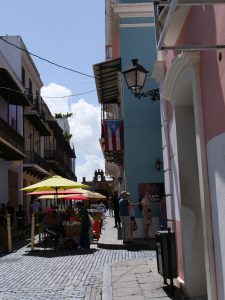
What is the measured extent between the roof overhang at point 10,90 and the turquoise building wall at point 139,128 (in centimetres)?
678

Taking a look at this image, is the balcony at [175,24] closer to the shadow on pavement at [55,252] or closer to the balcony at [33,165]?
the shadow on pavement at [55,252]

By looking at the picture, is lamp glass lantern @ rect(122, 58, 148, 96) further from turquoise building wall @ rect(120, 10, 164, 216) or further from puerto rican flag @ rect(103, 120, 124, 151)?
puerto rican flag @ rect(103, 120, 124, 151)

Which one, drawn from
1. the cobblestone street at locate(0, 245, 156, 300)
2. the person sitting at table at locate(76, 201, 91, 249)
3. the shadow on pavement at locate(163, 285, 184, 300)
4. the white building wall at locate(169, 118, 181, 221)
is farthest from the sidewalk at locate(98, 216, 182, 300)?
the person sitting at table at locate(76, 201, 91, 249)

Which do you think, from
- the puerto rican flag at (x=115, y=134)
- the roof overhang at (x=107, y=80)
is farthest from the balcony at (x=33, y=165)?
the puerto rican flag at (x=115, y=134)

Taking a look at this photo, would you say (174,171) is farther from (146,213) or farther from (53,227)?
(146,213)

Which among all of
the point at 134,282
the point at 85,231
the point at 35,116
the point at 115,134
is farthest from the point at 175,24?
the point at 35,116

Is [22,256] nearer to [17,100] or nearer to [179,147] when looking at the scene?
[179,147]

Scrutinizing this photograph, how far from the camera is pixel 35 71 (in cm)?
3562

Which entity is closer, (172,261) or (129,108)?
(172,261)

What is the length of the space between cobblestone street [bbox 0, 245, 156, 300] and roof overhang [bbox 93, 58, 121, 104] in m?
7.04

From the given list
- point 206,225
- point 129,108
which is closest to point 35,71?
point 129,108

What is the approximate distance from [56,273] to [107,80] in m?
11.6

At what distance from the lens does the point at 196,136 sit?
243 inches

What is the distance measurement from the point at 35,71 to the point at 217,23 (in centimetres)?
3152
